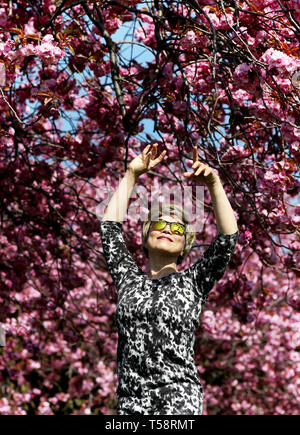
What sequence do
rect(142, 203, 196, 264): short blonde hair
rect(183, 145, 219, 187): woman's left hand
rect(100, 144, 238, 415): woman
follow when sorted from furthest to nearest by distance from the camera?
1. rect(142, 203, 196, 264): short blonde hair
2. rect(183, 145, 219, 187): woman's left hand
3. rect(100, 144, 238, 415): woman

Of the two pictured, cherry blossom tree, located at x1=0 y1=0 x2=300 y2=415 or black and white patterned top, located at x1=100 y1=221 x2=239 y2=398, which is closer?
black and white patterned top, located at x1=100 y1=221 x2=239 y2=398

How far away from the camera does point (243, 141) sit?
3.98 meters

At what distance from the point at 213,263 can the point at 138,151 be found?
356 centimetres

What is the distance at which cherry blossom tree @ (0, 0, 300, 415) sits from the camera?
10.4 feet

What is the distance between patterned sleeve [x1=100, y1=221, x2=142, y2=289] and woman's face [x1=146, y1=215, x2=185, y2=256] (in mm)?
115

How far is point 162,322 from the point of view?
230 cm

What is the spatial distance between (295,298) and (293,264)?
489 mm

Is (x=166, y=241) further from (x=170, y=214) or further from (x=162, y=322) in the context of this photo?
(x=162, y=322)

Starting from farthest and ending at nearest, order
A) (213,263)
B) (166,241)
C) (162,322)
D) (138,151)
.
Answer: (138,151), (166,241), (213,263), (162,322)

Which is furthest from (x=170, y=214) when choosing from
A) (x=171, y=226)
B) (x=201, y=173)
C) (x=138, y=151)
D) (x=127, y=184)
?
(x=138, y=151)

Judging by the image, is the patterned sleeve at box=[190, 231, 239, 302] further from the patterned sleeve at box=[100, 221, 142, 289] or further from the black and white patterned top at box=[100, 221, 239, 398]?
the patterned sleeve at box=[100, 221, 142, 289]

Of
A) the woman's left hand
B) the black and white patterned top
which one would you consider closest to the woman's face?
the black and white patterned top

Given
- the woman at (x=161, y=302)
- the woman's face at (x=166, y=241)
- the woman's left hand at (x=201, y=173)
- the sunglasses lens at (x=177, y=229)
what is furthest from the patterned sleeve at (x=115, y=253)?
the woman's left hand at (x=201, y=173)
